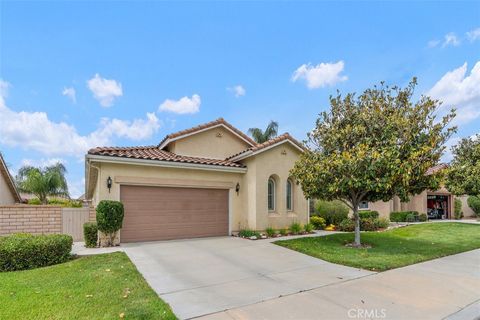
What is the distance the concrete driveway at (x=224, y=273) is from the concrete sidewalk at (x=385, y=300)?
0.31 meters

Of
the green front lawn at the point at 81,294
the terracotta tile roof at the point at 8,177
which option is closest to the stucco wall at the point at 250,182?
the green front lawn at the point at 81,294

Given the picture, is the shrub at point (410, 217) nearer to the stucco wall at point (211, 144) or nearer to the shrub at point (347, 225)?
the shrub at point (347, 225)

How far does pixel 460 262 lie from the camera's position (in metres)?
9.13

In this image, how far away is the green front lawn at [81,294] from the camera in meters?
4.71

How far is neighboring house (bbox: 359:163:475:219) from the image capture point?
2423 centimetres

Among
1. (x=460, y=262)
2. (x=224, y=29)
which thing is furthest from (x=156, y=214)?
(x=460, y=262)

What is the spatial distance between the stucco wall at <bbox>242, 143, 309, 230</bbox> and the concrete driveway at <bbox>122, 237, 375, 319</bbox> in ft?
9.11

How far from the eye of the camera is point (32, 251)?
8.12 metres

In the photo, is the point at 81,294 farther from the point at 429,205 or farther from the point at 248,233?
the point at 429,205

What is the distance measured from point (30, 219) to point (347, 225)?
14.9 metres

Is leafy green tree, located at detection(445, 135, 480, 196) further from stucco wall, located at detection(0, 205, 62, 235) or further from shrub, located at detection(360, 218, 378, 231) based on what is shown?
stucco wall, located at detection(0, 205, 62, 235)

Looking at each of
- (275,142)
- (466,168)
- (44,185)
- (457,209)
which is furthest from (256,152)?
(457,209)

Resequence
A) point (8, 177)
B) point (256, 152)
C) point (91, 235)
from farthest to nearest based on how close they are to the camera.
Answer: point (8, 177)
point (256, 152)
point (91, 235)

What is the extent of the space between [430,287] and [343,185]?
4.13m
